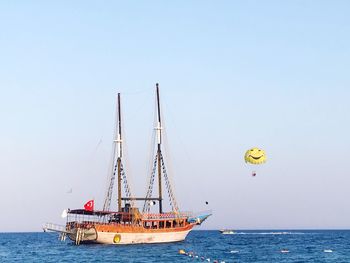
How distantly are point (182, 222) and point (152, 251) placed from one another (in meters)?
28.0

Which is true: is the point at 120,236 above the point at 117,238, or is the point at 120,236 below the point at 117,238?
above

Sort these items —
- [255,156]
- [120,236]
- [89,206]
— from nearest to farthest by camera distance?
[255,156]
[120,236]
[89,206]

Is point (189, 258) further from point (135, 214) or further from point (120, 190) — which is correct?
point (120, 190)

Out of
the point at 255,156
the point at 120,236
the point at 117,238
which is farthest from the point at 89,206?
the point at 255,156

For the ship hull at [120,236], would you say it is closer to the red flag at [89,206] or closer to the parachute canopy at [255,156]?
the red flag at [89,206]

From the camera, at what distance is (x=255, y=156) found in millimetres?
106125

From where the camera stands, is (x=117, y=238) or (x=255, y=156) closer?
(x=255, y=156)

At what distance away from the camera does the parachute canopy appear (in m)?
105

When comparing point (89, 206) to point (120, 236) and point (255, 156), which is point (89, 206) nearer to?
point (120, 236)

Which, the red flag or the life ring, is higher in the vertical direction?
the red flag

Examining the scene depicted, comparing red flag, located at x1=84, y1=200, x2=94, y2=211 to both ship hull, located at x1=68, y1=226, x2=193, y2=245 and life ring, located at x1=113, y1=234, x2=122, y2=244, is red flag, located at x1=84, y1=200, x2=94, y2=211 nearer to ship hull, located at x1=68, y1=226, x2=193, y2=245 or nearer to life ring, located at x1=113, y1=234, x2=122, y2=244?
ship hull, located at x1=68, y1=226, x2=193, y2=245

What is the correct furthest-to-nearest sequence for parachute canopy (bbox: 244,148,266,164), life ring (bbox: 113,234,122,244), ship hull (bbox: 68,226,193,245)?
life ring (bbox: 113,234,122,244) < ship hull (bbox: 68,226,193,245) < parachute canopy (bbox: 244,148,266,164)

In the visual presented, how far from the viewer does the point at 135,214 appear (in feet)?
415

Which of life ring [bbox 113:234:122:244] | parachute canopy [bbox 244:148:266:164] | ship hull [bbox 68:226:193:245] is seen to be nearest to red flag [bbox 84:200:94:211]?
ship hull [bbox 68:226:193:245]
